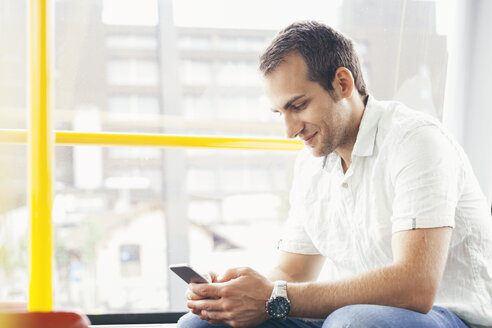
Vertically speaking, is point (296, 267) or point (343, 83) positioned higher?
point (343, 83)

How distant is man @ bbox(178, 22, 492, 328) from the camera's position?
108 centimetres

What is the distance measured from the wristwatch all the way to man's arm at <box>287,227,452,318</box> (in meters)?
0.07

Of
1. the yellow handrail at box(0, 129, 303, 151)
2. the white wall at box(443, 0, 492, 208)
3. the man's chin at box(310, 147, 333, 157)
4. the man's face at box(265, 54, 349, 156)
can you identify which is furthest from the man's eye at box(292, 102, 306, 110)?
the white wall at box(443, 0, 492, 208)

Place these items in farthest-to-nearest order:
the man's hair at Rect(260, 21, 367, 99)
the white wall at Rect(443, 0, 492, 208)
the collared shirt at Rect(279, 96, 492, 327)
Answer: the white wall at Rect(443, 0, 492, 208), the man's hair at Rect(260, 21, 367, 99), the collared shirt at Rect(279, 96, 492, 327)

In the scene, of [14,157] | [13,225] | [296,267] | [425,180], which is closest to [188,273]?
[296,267]

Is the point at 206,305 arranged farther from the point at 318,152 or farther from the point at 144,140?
the point at 144,140

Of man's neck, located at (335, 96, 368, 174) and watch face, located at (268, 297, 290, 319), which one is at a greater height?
man's neck, located at (335, 96, 368, 174)

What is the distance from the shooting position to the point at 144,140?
1.63 meters

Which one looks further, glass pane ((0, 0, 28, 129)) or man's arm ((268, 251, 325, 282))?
glass pane ((0, 0, 28, 129))

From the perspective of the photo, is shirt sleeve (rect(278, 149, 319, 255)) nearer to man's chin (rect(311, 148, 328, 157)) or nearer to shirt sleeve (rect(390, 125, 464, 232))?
man's chin (rect(311, 148, 328, 157))

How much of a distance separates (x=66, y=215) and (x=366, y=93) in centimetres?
135

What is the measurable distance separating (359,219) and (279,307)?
32 centimetres

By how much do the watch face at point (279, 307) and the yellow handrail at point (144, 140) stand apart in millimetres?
655

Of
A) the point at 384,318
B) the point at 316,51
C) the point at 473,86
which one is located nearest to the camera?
the point at 384,318
